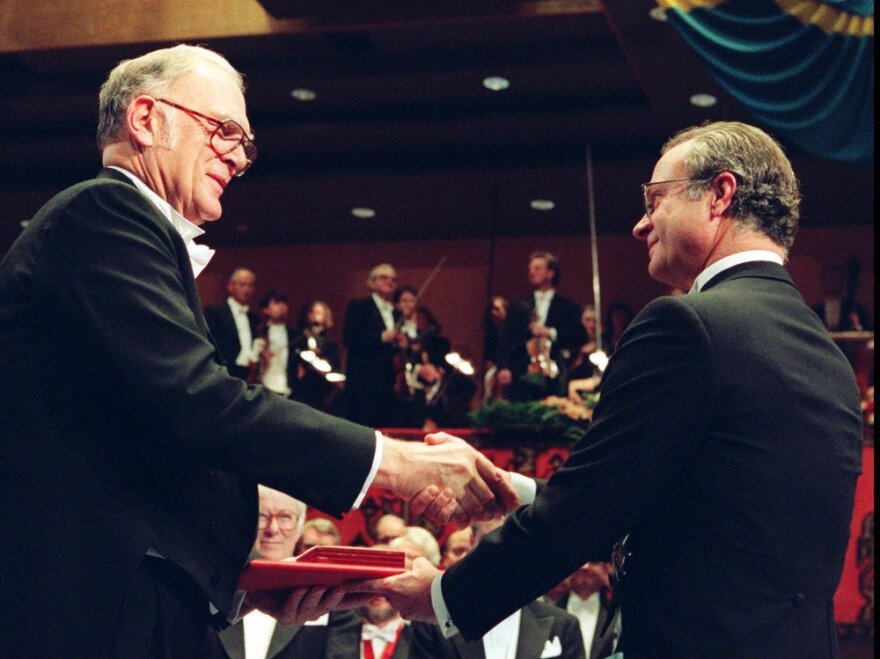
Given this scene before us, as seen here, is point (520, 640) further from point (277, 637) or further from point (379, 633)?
point (277, 637)

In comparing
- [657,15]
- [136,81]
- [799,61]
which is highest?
[136,81]

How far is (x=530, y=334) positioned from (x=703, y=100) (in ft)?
9.39

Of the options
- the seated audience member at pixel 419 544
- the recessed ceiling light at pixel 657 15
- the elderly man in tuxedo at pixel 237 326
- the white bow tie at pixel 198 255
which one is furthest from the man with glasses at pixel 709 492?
the elderly man in tuxedo at pixel 237 326

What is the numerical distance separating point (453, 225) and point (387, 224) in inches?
31.2

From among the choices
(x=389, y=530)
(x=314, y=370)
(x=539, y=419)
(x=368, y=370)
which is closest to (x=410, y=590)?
(x=389, y=530)

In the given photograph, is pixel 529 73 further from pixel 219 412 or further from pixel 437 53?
pixel 219 412

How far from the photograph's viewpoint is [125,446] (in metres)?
2.33

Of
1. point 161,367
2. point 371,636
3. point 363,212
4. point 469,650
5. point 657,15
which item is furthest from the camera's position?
point 363,212

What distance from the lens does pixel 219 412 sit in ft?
7.65

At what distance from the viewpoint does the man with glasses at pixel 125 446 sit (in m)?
2.24

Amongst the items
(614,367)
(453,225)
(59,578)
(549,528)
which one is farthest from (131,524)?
(453,225)

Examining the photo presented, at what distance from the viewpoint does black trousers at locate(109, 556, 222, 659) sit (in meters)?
2.26

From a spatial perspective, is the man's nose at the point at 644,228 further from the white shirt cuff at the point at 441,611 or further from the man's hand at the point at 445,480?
the white shirt cuff at the point at 441,611

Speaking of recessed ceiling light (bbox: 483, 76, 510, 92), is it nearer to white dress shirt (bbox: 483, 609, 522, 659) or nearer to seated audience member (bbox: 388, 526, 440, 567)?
seated audience member (bbox: 388, 526, 440, 567)
